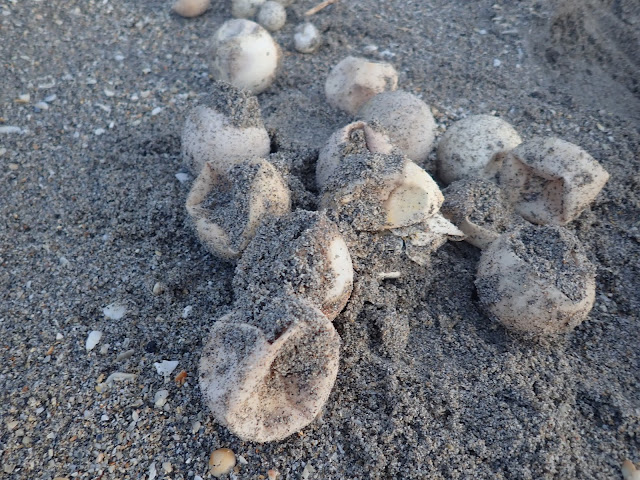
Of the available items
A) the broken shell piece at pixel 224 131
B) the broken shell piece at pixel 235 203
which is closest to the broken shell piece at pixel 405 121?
the broken shell piece at pixel 224 131

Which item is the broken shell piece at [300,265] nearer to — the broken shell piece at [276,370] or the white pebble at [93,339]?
the broken shell piece at [276,370]

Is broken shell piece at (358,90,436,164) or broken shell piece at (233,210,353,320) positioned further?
broken shell piece at (358,90,436,164)

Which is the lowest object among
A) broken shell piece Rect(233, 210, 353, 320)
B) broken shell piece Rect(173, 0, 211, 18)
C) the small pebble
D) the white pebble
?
the white pebble

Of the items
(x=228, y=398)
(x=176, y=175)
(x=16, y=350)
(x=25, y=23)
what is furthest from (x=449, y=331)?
(x=25, y=23)

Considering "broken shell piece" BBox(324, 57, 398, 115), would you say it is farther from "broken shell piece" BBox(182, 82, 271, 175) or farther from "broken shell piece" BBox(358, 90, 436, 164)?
"broken shell piece" BBox(182, 82, 271, 175)

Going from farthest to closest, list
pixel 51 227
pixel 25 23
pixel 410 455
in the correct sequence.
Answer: pixel 25 23 < pixel 51 227 < pixel 410 455

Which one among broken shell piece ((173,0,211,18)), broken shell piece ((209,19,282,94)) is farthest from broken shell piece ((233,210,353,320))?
broken shell piece ((173,0,211,18))

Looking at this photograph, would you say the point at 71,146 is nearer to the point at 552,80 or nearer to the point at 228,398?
the point at 228,398
